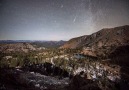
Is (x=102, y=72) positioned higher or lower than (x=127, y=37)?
lower

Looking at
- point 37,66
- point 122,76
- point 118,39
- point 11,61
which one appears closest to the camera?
point 122,76

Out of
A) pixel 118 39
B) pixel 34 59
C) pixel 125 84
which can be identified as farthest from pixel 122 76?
pixel 118 39

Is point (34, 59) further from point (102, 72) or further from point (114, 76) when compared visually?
point (114, 76)

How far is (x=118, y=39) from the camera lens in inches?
7357

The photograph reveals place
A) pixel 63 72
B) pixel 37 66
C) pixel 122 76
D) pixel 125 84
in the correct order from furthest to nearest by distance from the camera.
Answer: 1. pixel 37 66
2. pixel 63 72
3. pixel 122 76
4. pixel 125 84

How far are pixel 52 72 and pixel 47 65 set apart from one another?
15930 mm

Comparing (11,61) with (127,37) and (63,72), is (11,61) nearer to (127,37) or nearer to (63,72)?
(63,72)

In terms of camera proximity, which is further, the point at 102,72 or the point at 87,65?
the point at 87,65

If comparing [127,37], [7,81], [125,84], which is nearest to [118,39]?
[127,37]

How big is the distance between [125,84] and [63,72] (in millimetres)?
39970

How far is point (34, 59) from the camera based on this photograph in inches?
5123

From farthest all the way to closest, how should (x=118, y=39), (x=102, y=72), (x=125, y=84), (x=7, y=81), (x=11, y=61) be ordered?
(x=118, y=39) < (x=11, y=61) < (x=102, y=72) < (x=125, y=84) < (x=7, y=81)

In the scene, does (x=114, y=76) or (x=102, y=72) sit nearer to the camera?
(x=114, y=76)

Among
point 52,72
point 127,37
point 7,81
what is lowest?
point 52,72
